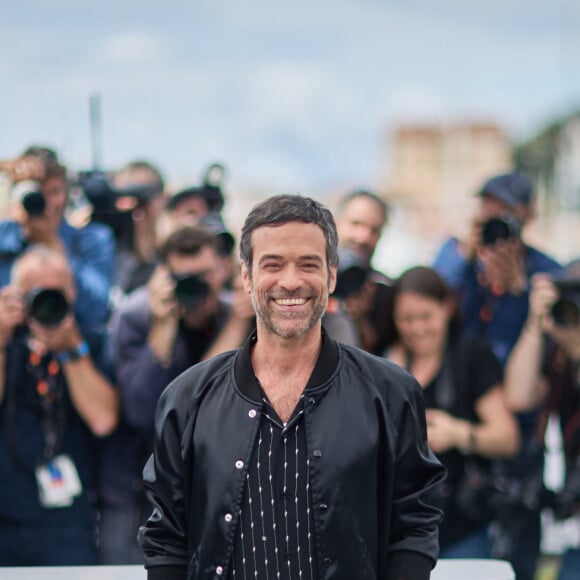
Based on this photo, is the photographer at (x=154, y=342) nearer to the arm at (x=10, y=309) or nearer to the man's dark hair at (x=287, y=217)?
the arm at (x=10, y=309)

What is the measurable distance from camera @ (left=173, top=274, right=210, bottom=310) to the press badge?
2.49 feet

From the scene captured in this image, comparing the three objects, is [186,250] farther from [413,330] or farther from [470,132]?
[470,132]

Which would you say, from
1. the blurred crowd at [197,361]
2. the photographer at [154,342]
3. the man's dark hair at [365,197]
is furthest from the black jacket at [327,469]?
the man's dark hair at [365,197]

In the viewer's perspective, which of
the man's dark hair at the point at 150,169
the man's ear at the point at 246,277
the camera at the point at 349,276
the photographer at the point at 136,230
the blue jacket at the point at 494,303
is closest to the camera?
→ the man's ear at the point at 246,277

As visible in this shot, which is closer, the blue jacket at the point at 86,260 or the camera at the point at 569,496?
the camera at the point at 569,496

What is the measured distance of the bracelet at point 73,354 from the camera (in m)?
3.67

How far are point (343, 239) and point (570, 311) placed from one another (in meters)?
1.07

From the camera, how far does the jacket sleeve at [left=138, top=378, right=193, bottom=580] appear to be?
2.07m

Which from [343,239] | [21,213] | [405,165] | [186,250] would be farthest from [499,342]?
[405,165]

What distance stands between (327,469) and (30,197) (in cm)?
245

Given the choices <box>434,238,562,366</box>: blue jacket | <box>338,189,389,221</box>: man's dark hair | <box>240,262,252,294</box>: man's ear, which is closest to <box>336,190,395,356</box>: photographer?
<box>338,189,389,221</box>: man's dark hair

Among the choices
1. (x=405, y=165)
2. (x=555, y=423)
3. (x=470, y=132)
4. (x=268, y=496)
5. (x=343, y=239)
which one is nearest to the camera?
(x=268, y=496)

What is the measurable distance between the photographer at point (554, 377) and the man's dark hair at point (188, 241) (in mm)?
1266

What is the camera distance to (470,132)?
64625mm
